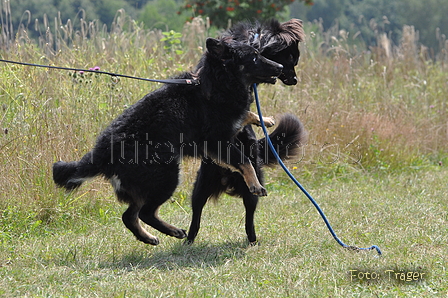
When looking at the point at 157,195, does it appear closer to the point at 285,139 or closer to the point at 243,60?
the point at 243,60

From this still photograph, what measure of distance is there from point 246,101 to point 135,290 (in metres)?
1.87

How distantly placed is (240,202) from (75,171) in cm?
258

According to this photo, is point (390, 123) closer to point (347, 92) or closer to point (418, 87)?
point (347, 92)

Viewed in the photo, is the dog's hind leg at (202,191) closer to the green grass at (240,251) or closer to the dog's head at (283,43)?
the green grass at (240,251)

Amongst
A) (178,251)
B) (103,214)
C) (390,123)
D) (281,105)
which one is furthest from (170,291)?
(390,123)

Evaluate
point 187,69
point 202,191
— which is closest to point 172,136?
point 202,191

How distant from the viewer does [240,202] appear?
6.14m

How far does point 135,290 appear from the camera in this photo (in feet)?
10.6

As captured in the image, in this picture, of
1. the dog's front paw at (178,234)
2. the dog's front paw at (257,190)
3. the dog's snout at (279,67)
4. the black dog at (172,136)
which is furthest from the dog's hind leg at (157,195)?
the dog's snout at (279,67)

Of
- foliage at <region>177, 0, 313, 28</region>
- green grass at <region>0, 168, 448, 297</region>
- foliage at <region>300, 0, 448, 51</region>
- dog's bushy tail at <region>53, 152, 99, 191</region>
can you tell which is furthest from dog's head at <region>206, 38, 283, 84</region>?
foliage at <region>300, 0, 448, 51</region>

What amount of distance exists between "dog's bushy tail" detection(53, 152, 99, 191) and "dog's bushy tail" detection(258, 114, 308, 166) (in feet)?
5.28

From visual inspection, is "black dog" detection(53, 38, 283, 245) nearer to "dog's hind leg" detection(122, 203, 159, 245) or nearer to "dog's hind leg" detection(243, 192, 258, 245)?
"dog's hind leg" detection(122, 203, 159, 245)

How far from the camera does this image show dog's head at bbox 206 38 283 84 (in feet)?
14.1

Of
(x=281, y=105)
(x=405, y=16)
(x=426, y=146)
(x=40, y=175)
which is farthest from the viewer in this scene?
(x=405, y=16)
